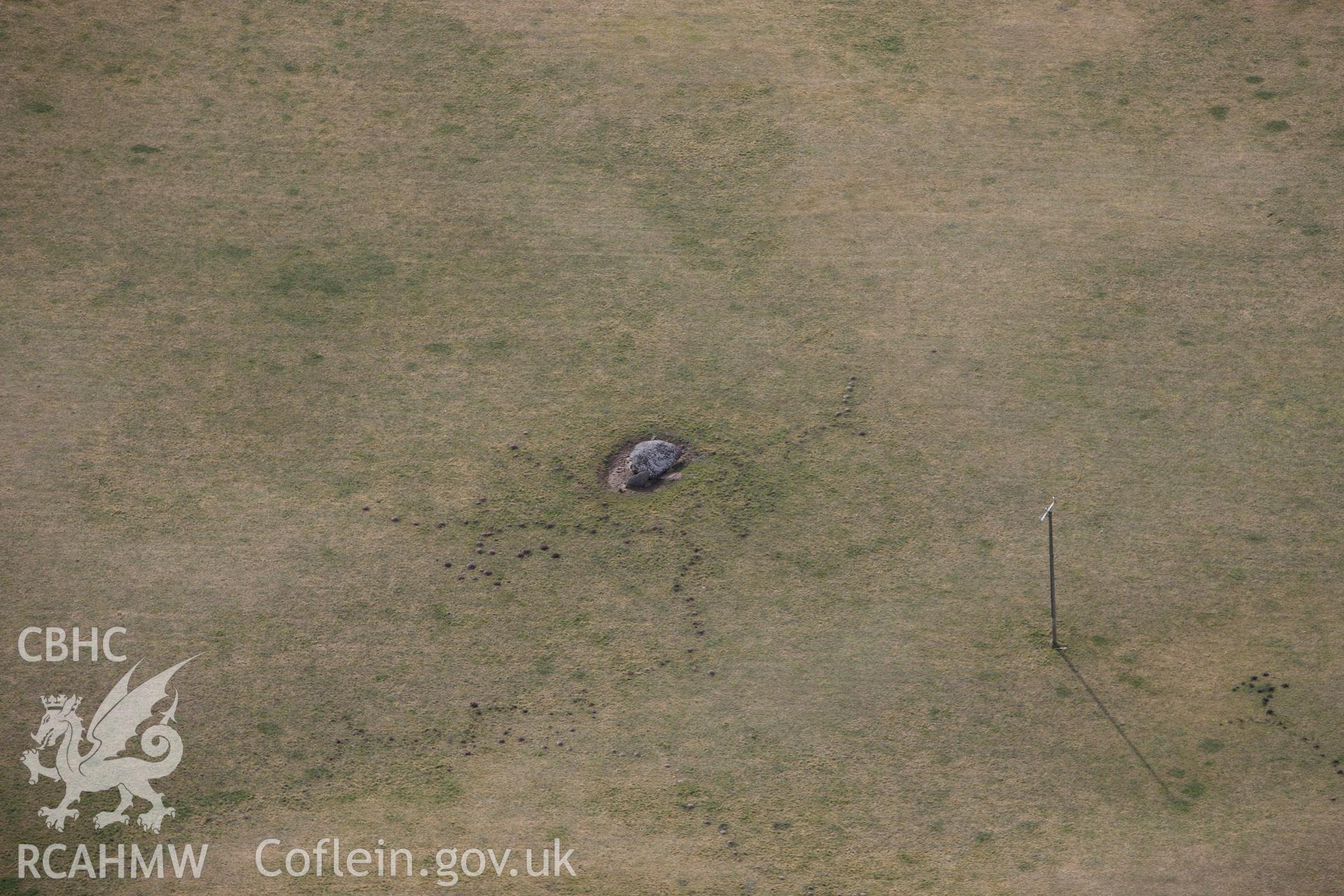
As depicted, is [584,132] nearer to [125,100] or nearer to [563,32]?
[563,32]

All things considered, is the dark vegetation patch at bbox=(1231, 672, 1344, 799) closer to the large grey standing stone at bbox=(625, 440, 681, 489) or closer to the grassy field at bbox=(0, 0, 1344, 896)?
the grassy field at bbox=(0, 0, 1344, 896)

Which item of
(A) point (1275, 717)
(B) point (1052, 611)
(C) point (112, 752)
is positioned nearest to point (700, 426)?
(B) point (1052, 611)

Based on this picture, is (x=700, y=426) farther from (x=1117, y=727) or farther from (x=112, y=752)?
(x=112, y=752)

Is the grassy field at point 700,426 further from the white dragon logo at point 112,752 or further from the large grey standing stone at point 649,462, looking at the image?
the large grey standing stone at point 649,462

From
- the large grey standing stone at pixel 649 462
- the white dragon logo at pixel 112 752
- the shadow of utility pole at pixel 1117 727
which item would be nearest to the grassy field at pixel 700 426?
the shadow of utility pole at pixel 1117 727

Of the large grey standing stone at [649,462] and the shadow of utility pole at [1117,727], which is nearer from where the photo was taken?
the shadow of utility pole at [1117,727]
